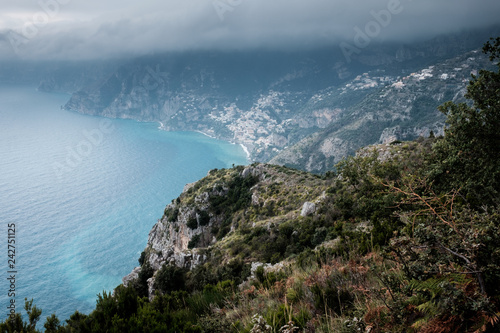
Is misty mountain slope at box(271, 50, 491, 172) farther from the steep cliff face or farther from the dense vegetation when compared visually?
the dense vegetation

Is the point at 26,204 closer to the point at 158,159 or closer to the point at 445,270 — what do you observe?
the point at 158,159

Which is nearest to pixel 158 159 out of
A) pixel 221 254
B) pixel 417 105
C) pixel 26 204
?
pixel 26 204

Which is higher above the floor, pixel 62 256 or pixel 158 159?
pixel 158 159

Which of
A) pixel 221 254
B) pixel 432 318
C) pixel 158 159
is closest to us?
pixel 432 318

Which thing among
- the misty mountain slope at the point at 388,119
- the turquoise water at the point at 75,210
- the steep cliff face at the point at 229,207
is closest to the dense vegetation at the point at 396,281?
the steep cliff face at the point at 229,207

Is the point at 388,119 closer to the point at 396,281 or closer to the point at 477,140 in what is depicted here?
the point at 477,140

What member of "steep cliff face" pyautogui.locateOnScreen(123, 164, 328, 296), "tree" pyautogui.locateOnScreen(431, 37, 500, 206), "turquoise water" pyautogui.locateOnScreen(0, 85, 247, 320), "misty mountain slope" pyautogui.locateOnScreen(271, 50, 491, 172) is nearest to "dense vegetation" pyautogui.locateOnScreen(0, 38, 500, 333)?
"tree" pyautogui.locateOnScreen(431, 37, 500, 206)
